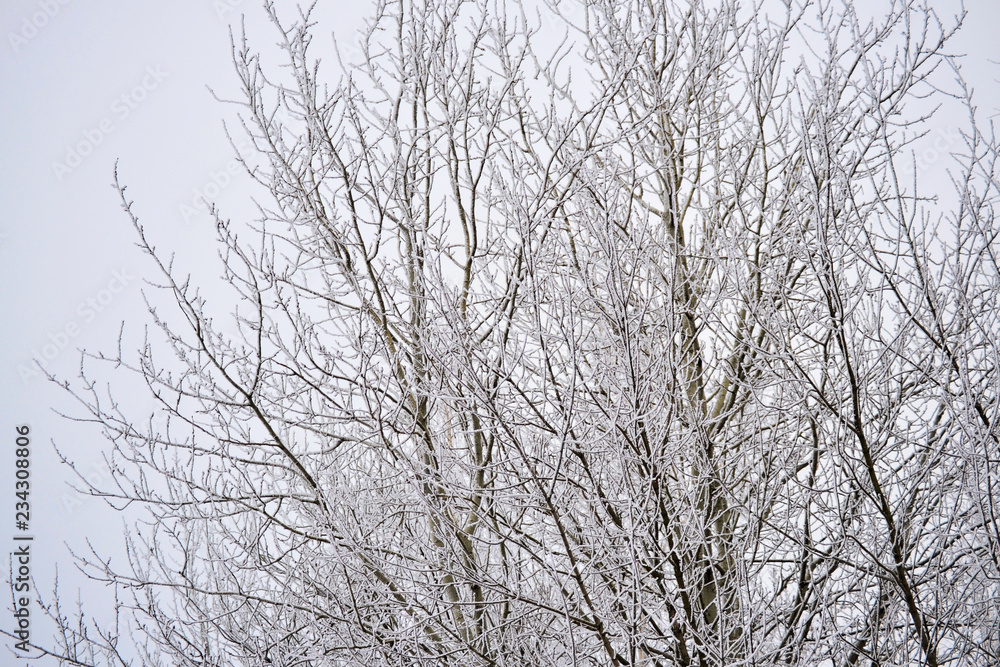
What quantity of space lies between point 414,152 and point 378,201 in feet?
1.90

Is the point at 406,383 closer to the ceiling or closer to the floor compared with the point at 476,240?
closer to the floor

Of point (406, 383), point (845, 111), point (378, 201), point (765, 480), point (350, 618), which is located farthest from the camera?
point (845, 111)

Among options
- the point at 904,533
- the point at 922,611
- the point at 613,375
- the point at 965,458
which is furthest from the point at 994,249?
the point at 613,375

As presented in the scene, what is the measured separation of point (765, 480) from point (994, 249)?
1622 millimetres

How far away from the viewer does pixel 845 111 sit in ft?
15.8

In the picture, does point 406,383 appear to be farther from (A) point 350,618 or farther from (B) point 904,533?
(B) point 904,533

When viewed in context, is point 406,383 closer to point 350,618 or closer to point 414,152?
point 350,618

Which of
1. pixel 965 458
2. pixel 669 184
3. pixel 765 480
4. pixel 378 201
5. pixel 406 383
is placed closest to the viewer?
pixel 965 458

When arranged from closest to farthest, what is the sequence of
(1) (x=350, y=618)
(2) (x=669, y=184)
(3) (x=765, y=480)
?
(3) (x=765, y=480), (1) (x=350, y=618), (2) (x=669, y=184)

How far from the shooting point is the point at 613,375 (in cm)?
312

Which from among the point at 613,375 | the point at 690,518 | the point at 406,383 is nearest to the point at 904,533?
the point at 690,518

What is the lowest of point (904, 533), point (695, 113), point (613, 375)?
point (904, 533)

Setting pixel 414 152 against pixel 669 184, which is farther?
pixel 669 184

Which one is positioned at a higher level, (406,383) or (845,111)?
(845,111)
